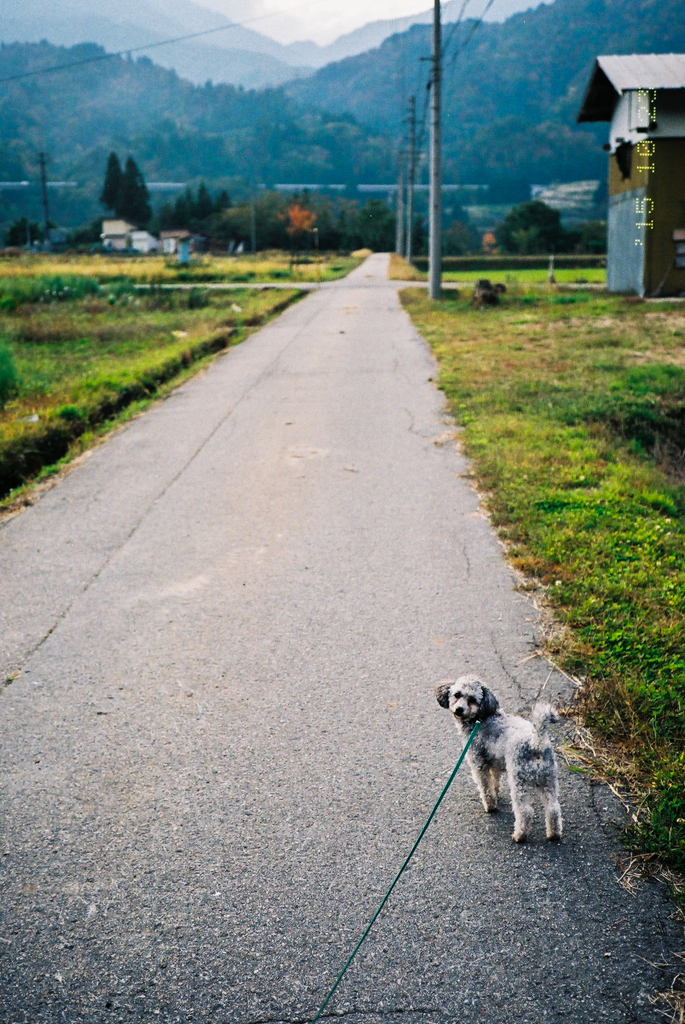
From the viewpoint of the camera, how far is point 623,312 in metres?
20.3

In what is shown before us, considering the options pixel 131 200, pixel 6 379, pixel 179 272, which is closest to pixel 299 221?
pixel 131 200

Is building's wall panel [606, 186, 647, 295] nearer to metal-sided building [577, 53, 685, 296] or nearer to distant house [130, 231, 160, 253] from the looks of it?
metal-sided building [577, 53, 685, 296]

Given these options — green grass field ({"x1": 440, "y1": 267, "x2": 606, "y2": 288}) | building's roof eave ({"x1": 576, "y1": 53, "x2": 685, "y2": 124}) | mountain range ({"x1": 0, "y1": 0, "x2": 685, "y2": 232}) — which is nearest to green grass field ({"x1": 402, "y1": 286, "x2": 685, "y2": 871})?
building's roof eave ({"x1": 576, "y1": 53, "x2": 685, "y2": 124})

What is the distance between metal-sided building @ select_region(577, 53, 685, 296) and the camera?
21.8 meters

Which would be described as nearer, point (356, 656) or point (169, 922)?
point (169, 922)

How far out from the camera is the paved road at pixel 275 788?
2523mm

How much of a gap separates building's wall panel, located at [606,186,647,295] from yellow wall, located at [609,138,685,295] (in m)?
0.23

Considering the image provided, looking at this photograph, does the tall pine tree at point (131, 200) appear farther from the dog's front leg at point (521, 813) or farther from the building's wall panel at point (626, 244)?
the dog's front leg at point (521, 813)

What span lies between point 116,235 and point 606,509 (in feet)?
265

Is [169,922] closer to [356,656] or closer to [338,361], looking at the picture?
[356,656]

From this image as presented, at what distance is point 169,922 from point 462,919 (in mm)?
886

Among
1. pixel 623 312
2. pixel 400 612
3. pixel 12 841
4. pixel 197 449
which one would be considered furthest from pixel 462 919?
pixel 623 312

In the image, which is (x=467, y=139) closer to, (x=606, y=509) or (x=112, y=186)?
(x=112, y=186)

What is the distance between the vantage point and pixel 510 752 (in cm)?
314
